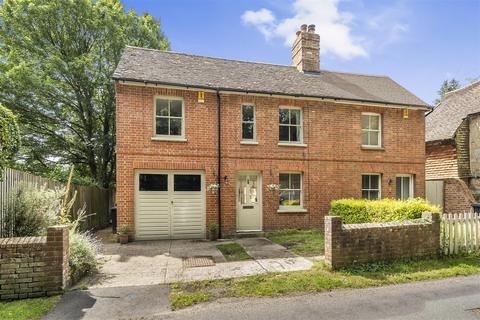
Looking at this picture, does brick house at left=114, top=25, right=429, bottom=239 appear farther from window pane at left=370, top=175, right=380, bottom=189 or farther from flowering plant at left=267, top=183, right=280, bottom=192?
flowering plant at left=267, top=183, right=280, bottom=192

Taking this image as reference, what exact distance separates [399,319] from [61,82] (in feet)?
66.1

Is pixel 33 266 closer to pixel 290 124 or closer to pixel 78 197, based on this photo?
pixel 78 197

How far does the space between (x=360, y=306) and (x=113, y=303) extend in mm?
4383

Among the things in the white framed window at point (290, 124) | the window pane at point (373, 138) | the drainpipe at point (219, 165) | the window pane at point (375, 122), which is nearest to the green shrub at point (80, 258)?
the drainpipe at point (219, 165)

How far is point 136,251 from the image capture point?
9352 millimetres

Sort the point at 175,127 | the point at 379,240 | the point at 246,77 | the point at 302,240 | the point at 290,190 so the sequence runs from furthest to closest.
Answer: the point at 246,77 < the point at 290,190 < the point at 175,127 < the point at 302,240 < the point at 379,240

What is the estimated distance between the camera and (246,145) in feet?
40.4

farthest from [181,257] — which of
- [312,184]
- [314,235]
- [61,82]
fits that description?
[61,82]

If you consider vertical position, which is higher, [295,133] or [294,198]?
[295,133]

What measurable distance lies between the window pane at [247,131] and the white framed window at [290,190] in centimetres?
221

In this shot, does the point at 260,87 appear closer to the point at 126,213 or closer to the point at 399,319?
the point at 126,213

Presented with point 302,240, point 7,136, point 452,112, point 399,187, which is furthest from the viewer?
point 452,112

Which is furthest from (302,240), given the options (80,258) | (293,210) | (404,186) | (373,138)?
(404,186)

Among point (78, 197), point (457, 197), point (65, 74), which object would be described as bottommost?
point (457, 197)
